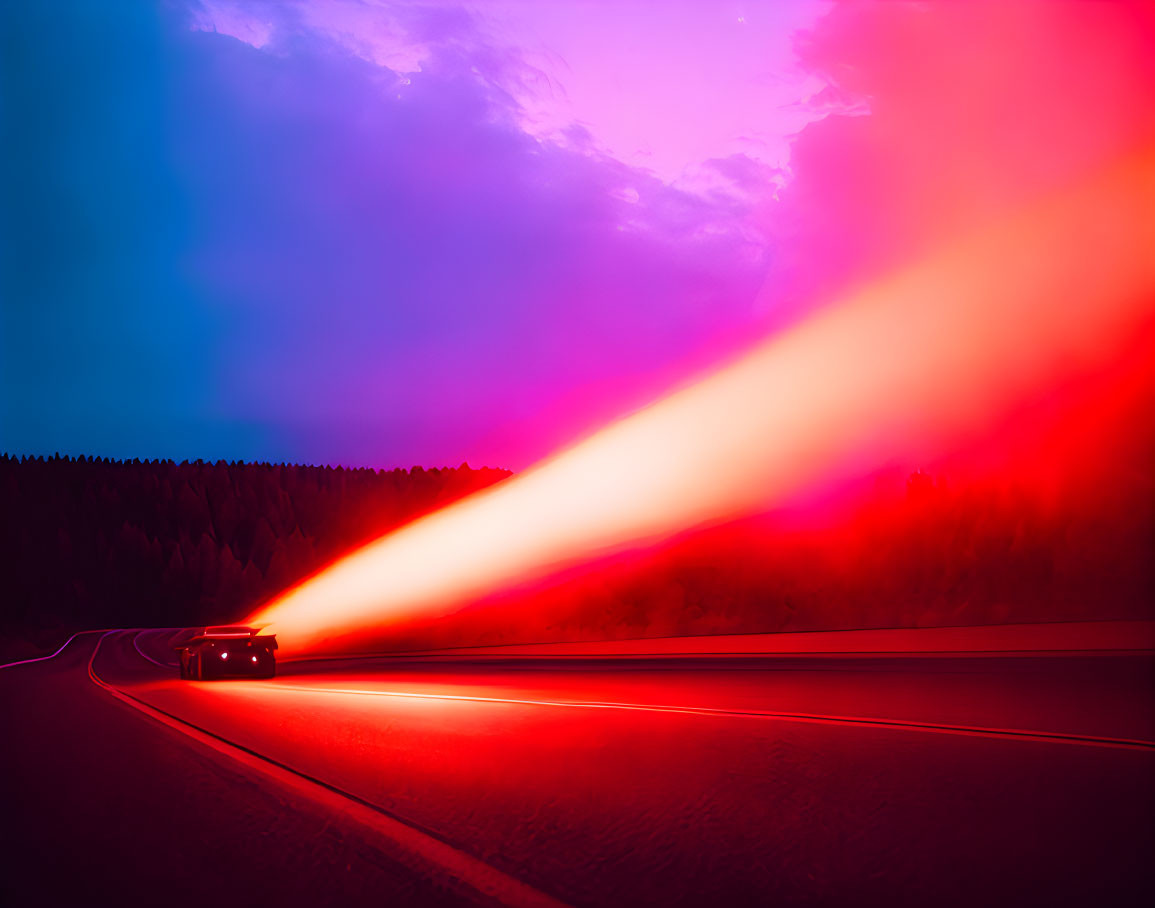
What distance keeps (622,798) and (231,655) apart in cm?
2177

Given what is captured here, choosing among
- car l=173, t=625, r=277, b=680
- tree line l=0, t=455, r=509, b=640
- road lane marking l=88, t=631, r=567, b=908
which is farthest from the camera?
tree line l=0, t=455, r=509, b=640

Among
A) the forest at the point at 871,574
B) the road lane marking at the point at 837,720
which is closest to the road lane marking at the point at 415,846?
the road lane marking at the point at 837,720

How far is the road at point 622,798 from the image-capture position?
6.15 m

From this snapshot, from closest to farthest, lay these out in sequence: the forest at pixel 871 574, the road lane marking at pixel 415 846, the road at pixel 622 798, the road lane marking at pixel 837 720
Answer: the road lane marking at pixel 415 846, the road at pixel 622 798, the road lane marking at pixel 837 720, the forest at pixel 871 574

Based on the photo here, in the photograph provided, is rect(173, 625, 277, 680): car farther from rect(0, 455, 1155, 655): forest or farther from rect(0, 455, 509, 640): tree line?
rect(0, 455, 509, 640): tree line

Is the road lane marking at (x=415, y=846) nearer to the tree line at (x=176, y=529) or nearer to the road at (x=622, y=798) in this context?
the road at (x=622, y=798)

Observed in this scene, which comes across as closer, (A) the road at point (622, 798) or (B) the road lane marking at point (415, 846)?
(B) the road lane marking at point (415, 846)

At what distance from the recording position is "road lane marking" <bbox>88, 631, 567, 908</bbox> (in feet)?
19.4

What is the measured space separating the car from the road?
36.3ft

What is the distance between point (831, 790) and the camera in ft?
27.9

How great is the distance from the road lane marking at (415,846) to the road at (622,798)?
28mm

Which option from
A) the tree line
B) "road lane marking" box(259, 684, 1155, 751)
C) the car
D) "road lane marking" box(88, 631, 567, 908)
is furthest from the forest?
the tree line

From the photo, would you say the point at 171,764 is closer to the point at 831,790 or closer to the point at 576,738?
the point at 576,738

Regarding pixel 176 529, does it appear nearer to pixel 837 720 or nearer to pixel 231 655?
pixel 231 655
